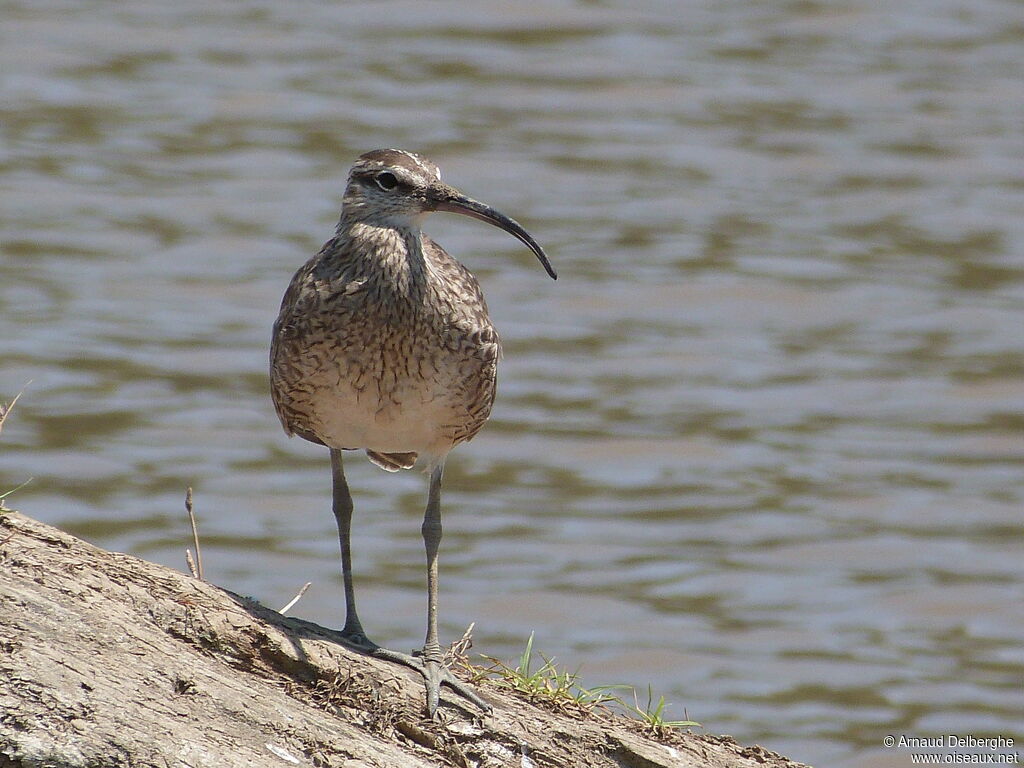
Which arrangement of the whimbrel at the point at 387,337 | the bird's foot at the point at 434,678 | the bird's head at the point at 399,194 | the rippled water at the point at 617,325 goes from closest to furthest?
the bird's foot at the point at 434,678 < the whimbrel at the point at 387,337 < the bird's head at the point at 399,194 < the rippled water at the point at 617,325

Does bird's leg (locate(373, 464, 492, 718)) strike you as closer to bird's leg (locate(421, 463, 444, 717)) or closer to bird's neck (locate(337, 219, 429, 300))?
bird's leg (locate(421, 463, 444, 717))

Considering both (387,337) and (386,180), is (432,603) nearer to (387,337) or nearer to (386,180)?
(387,337)

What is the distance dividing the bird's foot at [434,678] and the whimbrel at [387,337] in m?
0.01

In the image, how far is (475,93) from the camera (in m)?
26.1

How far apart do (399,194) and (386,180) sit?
0.07 metres

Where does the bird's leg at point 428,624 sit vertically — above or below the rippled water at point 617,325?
above

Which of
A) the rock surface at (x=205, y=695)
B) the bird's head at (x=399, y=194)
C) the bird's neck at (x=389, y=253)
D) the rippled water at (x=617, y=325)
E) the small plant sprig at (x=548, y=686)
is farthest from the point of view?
the rippled water at (x=617, y=325)

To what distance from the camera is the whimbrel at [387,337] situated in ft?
23.4

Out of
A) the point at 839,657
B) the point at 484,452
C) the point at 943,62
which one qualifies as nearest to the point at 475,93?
the point at 943,62

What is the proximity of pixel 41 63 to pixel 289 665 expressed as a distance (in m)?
20.6

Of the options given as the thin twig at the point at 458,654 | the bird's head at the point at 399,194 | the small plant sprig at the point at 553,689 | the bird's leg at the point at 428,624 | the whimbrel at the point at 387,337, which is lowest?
the small plant sprig at the point at 553,689

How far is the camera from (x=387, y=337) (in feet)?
23.4
